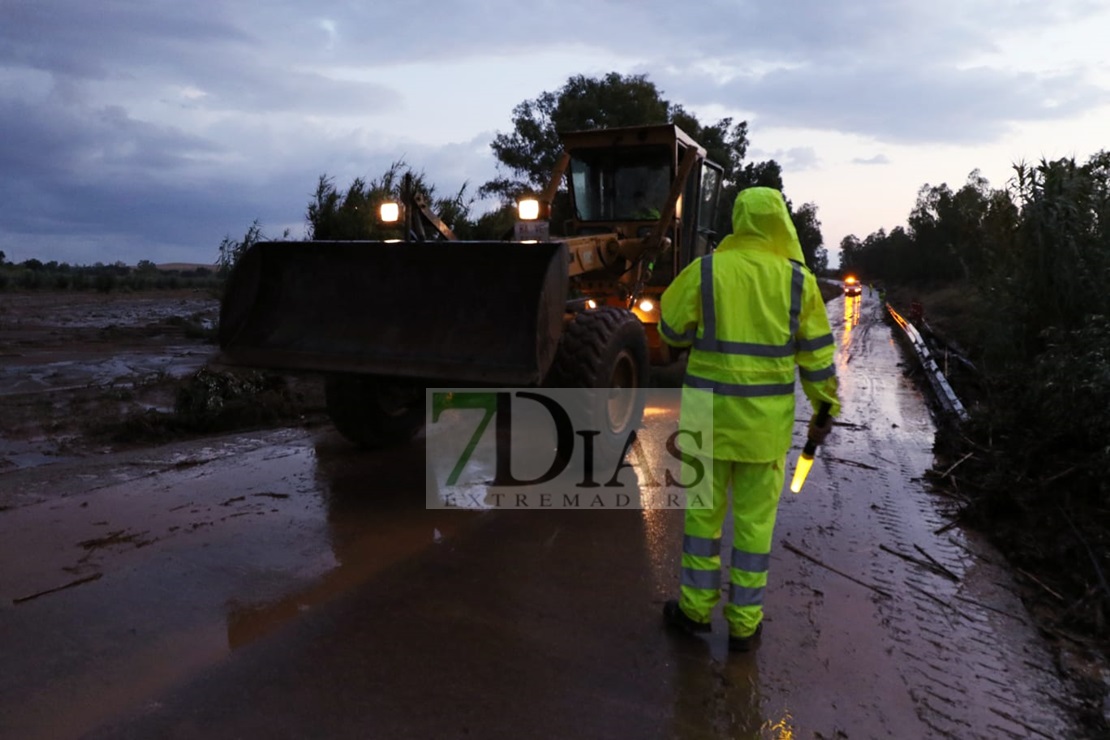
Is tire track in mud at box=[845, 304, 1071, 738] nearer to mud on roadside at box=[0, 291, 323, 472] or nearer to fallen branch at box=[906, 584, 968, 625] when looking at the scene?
fallen branch at box=[906, 584, 968, 625]

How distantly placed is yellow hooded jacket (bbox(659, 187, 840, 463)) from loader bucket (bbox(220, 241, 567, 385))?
5.29ft

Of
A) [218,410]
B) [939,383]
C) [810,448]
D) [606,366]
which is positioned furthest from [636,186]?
[810,448]

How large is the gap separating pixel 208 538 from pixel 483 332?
2.05 metres

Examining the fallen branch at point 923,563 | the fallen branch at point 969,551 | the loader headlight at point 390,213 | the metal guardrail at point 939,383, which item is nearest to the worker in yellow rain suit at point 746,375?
the fallen branch at point 923,563

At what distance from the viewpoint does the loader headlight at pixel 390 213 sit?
23.0 ft

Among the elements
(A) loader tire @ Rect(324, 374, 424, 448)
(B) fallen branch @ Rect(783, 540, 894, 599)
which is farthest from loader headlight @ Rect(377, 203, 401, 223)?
(B) fallen branch @ Rect(783, 540, 894, 599)

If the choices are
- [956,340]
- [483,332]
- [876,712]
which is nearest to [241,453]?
[483,332]

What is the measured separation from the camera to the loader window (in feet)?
28.5

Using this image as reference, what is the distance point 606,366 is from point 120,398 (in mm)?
5532

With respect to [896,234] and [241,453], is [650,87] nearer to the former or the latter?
[241,453]

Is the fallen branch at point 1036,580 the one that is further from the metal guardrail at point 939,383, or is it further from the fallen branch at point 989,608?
the metal guardrail at point 939,383

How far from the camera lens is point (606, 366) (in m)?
5.97

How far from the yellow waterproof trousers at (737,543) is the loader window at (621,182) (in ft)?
17.7

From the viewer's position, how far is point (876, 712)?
3139 millimetres
